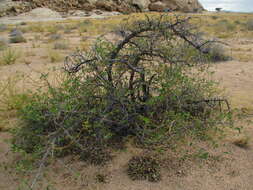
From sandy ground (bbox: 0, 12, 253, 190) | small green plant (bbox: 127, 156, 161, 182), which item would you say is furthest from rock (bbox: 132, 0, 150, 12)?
small green plant (bbox: 127, 156, 161, 182)

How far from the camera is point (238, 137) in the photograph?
346 cm

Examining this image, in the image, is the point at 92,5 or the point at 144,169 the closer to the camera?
the point at 144,169

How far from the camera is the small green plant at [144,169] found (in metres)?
2.74

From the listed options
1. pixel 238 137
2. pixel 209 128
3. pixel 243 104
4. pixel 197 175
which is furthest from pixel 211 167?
pixel 243 104

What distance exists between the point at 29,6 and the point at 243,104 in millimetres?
33428

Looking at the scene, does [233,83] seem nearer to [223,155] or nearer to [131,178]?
[223,155]

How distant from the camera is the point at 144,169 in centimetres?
278

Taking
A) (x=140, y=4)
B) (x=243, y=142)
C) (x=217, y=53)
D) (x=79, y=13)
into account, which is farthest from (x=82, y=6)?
(x=243, y=142)

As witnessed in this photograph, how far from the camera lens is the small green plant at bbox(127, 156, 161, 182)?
274cm

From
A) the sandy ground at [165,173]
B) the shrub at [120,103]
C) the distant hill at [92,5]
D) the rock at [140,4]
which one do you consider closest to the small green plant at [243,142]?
the sandy ground at [165,173]

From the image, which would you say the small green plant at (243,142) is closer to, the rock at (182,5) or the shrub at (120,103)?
the shrub at (120,103)

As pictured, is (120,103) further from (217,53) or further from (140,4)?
(140,4)

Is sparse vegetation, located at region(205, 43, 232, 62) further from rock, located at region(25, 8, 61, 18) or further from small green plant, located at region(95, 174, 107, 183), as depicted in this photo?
rock, located at region(25, 8, 61, 18)

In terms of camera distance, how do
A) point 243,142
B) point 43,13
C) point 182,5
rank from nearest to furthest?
1. point 243,142
2. point 43,13
3. point 182,5
